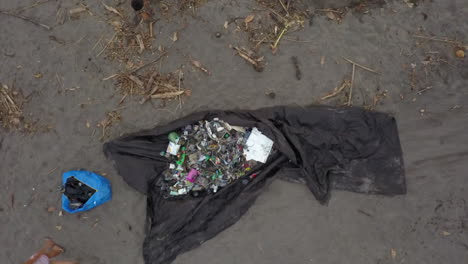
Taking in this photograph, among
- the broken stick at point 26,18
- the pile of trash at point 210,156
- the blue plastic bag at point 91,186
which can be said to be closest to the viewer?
the blue plastic bag at point 91,186

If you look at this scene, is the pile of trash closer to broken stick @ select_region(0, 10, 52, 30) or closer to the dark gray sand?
the dark gray sand

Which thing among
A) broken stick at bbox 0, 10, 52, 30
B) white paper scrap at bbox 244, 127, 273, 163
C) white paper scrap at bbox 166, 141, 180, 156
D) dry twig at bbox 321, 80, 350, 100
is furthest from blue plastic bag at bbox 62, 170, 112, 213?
dry twig at bbox 321, 80, 350, 100

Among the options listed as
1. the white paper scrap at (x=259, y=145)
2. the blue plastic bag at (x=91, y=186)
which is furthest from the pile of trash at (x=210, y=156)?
the blue plastic bag at (x=91, y=186)

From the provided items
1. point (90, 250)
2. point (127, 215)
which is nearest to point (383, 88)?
point (127, 215)

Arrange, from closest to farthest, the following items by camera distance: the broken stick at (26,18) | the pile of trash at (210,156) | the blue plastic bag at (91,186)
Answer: the blue plastic bag at (91,186) → the pile of trash at (210,156) → the broken stick at (26,18)

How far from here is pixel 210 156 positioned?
3.58 metres

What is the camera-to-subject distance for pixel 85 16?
12.4 feet

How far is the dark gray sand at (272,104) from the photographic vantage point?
3.48 metres

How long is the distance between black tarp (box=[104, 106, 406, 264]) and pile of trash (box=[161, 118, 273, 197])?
91 millimetres

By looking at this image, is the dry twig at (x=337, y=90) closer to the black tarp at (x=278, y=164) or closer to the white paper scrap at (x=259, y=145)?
the black tarp at (x=278, y=164)

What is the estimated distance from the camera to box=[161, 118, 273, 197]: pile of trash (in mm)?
3537

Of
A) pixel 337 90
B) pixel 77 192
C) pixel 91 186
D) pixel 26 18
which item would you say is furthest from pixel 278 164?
pixel 26 18

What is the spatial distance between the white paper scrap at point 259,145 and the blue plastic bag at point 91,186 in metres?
1.71

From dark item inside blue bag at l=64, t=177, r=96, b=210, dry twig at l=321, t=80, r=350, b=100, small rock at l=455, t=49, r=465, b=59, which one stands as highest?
small rock at l=455, t=49, r=465, b=59
